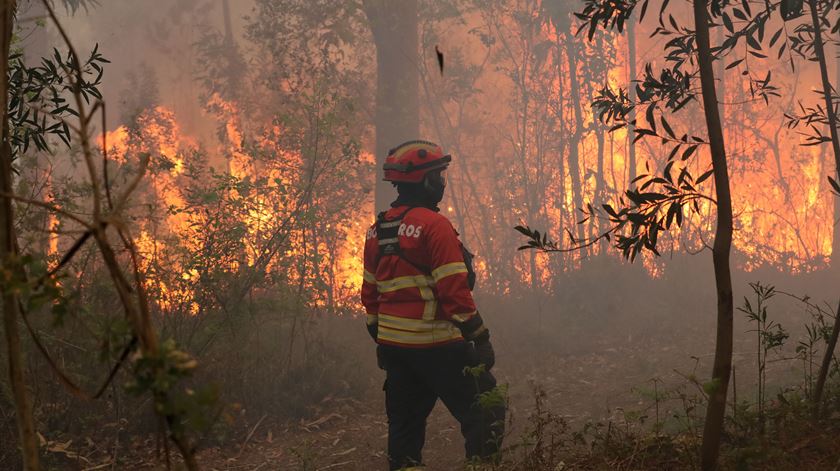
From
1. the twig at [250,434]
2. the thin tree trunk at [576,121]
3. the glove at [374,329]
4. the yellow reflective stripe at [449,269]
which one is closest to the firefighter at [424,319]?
the yellow reflective stripe at [449,269]

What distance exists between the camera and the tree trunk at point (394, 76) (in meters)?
13.3

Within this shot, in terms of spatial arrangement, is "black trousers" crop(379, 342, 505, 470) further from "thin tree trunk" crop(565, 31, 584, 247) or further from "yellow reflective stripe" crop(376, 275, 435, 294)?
"thin tree trunk" crop(565, 31, 584, 247)

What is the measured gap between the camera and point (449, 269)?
4.78 metres

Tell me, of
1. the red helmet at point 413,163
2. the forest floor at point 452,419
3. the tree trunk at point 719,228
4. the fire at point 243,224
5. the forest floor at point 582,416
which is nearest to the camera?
the tree trunk at point 719,228

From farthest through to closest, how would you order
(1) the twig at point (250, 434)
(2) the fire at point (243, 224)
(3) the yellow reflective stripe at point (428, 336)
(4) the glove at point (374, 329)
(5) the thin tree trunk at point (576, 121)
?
1. (5) the thin tree trunk at point (576, 121)
2. (2) the fire at point (243, 224)
3. (1) the twig at point (250, 434)
4. (4) the glove at point (374, 329)
5. (3) the yellow reflective stripe at point (428, 336)

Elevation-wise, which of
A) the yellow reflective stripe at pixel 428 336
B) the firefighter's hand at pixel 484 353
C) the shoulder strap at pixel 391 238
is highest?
the shoulder strap at pixel 391 238

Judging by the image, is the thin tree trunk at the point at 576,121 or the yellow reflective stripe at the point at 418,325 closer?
the yellow reflective stripe at the point at 418,325

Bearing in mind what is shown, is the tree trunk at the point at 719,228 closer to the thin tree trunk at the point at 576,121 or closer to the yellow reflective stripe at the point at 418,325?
the yellow reflective stripe at the point at 418,325

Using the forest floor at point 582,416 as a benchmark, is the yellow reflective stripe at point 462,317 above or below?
above

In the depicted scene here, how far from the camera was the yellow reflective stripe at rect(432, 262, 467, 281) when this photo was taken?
4.77 m

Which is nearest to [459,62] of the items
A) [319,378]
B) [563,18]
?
[563,18]

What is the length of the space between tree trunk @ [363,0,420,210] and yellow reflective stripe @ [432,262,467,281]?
8497 mm

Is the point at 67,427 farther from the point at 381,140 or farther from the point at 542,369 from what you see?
the point at 381,140

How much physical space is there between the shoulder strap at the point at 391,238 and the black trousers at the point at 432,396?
0.58 metres
